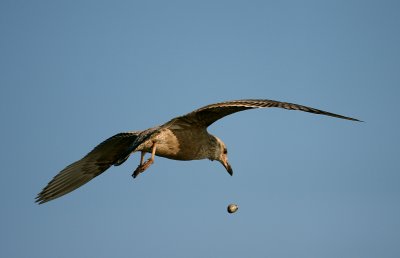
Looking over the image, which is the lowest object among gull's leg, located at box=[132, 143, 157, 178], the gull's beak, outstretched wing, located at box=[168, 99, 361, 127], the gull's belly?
the gull's beak

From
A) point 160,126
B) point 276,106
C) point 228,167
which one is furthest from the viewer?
point 228,167

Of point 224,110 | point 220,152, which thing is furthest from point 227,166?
point 224,110

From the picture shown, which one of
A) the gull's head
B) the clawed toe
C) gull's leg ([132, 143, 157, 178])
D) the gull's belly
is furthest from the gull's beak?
the clawed toe

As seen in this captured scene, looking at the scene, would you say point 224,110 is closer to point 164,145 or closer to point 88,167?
point 164,145

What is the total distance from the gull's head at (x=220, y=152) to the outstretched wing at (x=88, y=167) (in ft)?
5.93

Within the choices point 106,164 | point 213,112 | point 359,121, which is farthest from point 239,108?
point 106,164

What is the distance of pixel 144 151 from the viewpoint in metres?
12.2

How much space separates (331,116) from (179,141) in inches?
148

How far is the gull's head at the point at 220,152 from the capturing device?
531 inches

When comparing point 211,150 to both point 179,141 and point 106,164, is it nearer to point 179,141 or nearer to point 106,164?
point 179,141

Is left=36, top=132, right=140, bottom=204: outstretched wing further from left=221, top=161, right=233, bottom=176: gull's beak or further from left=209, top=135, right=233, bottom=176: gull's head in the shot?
left=221, top=161, right=233, bottom=176: gull's beak

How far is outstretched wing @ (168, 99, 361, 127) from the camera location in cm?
1015

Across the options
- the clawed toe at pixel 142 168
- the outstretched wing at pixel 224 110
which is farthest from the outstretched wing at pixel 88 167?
the outstretched wing at pixel 224 110

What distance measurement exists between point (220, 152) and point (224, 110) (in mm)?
2513
